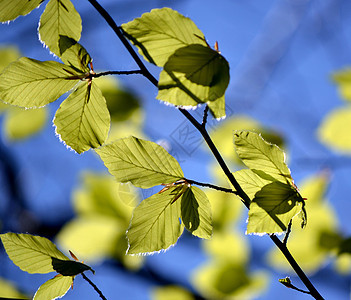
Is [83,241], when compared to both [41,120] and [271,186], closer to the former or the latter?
[41,120]

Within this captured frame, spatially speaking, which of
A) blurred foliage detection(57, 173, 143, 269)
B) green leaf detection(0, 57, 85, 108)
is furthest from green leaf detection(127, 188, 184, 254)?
blurred foliage detection(57, 173, 143, 269)

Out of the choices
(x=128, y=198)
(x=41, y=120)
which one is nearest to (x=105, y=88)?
(x=41, y=120)

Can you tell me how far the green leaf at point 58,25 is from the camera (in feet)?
1.32

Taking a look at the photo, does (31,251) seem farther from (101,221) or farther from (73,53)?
(101,221)

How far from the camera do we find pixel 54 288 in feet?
1.38

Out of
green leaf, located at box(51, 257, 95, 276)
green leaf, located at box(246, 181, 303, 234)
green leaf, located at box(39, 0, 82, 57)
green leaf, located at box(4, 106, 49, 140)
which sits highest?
green leaf, located at box(39, 0, 82, 57)

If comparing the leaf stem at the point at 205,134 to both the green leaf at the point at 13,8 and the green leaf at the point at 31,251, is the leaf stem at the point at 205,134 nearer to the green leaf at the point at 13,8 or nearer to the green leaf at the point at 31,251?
the green leaf at the point at 13,8

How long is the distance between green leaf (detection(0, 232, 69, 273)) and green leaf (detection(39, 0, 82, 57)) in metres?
0.20

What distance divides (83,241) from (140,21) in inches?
27.9

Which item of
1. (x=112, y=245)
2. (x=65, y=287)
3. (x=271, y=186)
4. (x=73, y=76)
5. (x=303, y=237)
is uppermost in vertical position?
(x=73, y=76)

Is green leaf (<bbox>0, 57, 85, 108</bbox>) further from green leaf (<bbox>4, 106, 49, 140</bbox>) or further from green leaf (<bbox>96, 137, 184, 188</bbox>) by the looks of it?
green leaf (<bbox>4, 106, 49, 140</bbox>)

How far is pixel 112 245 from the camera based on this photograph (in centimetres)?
103

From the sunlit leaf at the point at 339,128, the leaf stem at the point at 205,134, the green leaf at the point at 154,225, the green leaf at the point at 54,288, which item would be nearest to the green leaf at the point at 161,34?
the leaf stem at the point at 205,134

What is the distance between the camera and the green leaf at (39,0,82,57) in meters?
0.40
